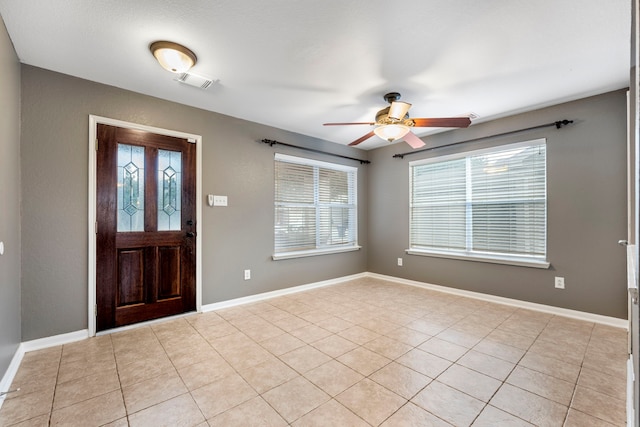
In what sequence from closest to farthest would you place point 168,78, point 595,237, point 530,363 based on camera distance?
point 530,363, point 168,78, point 595,237

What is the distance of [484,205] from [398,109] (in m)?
2.12

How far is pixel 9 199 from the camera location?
2062mm

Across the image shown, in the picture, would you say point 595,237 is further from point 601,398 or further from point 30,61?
point 30,61

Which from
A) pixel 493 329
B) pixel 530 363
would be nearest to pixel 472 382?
pixel 530 363

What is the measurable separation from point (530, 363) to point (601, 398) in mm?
437

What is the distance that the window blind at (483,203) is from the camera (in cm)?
345

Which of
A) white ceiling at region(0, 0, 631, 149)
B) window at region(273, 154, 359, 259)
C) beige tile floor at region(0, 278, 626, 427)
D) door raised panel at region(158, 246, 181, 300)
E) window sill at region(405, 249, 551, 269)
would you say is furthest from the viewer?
window at region(273, 154, 359, 259)

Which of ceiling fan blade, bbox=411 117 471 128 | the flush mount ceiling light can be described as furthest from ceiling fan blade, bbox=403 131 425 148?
the flush mount ceiling light

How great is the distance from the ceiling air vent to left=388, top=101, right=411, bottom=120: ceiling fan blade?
5.78 ft

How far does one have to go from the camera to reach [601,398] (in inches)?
69.2

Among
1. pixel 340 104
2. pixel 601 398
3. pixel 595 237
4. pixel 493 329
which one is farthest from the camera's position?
pixel 340 104

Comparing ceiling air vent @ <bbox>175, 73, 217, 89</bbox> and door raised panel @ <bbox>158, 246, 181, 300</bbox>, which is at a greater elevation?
ceiling air vent @ <bbox>175, 73, 217, 89</bbox>

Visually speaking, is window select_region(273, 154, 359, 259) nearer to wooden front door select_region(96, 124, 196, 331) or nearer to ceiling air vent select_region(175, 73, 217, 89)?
wooden front door select_region(96, 124, 196, 331)

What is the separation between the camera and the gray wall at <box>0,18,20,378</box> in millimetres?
1892
